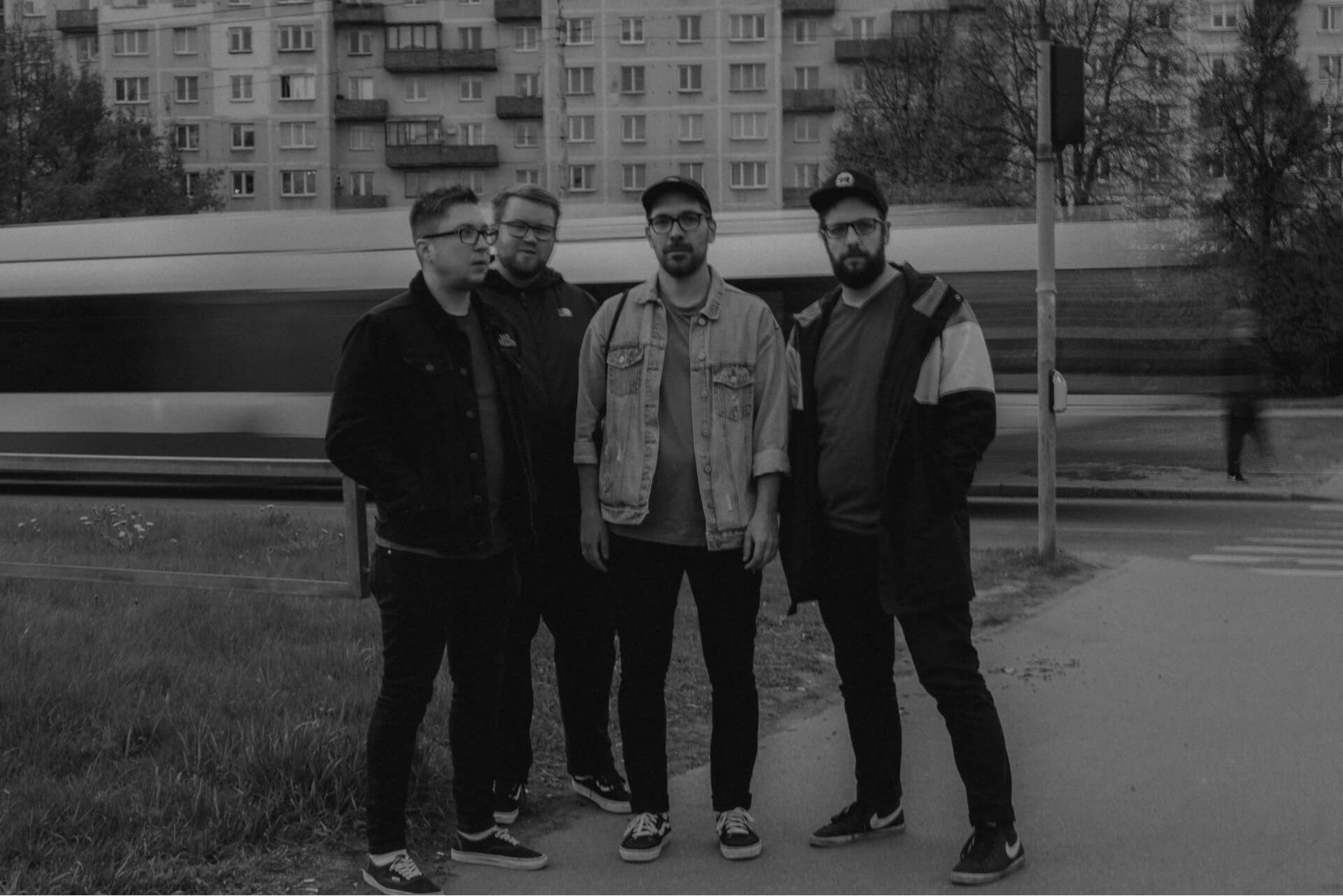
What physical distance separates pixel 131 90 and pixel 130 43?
2208 millimetres

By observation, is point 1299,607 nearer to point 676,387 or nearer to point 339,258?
point 676,387

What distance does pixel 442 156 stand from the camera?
8238cm

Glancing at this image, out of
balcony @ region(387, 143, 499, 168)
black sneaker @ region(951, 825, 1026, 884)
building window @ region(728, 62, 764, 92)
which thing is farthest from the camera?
balcony @ region(387, 143, 499, 168)

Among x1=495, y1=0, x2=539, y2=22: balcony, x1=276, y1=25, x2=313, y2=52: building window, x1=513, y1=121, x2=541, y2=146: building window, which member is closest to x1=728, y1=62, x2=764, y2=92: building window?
x1=513, y1=121, x2=541, y2=146: building window

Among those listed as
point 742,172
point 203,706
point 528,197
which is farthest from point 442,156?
point 528,197

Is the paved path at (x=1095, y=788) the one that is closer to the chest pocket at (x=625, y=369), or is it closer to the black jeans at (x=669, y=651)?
the black jeans at (x=669, y=651)

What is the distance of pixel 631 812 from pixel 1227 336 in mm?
14141

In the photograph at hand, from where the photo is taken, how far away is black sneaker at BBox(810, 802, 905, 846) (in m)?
4.98

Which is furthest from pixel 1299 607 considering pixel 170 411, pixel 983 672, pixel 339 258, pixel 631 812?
pixel 170 411

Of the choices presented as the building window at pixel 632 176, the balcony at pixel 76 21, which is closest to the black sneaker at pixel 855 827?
the building window at pixel 632 176

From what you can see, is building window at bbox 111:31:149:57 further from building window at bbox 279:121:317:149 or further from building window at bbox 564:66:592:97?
building window at bbox 564:66:592:97

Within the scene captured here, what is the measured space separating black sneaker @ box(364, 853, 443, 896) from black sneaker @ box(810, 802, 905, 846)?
1130 mm

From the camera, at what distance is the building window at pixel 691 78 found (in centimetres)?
7988

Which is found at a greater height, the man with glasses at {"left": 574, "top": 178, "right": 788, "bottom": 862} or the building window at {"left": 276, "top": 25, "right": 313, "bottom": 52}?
the building window at {"left": 276, "top": 25, "right": 313, "bottom": 52}
